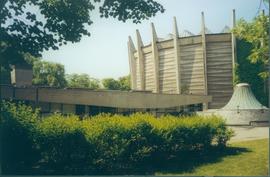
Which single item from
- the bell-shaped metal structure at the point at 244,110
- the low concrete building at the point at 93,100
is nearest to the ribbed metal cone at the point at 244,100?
the bell-shaped metal structure at the point at 244,110

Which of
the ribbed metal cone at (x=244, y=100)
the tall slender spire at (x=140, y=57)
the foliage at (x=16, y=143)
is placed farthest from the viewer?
the tall slender spire at (x=140, y=57)

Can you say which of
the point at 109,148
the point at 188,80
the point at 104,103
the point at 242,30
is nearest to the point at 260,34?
the point at 242,30

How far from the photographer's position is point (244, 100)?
27.8 m

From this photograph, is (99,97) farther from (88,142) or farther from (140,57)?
(140,57)

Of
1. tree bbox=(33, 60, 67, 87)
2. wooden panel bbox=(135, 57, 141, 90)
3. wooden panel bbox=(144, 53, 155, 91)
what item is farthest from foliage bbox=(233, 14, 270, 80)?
wooden panel bbox=(135, 57, 141, 90)

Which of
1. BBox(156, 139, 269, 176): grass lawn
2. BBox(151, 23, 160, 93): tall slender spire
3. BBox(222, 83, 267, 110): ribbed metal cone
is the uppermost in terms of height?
BBox(151, 23, 160, 93): tall slender spire

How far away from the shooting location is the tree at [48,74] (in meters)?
22.3

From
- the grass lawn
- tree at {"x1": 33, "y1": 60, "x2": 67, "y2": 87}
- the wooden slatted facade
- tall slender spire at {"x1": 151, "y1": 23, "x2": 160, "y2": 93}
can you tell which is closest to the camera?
the grass lawn

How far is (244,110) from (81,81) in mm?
13912

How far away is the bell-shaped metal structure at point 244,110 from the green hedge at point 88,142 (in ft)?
52.7

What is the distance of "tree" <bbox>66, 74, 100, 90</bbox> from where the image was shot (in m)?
28.0

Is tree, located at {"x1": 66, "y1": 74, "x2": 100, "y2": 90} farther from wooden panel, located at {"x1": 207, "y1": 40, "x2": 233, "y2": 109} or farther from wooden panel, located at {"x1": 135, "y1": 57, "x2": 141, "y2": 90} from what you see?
wooden panel, located at {"x1": 135, "y1": 57, "x2": 141, "y2": 90}

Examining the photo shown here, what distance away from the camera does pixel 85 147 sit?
412 inches

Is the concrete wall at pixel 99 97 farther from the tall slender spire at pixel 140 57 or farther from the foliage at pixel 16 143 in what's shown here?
the tall slender spire at pixel 140 57
